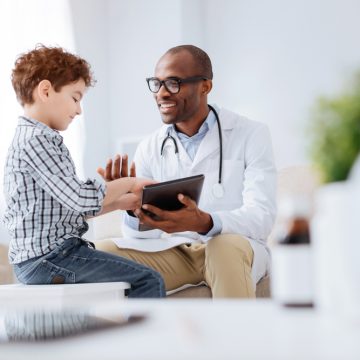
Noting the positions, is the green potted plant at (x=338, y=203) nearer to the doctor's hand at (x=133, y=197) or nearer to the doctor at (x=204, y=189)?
the doctor at (x=204, y=189)

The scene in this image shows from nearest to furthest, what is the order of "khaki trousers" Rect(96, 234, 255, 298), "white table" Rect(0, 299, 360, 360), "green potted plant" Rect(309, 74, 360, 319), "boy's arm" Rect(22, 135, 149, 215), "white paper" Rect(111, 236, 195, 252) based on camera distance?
1. "white table" Rect(0, 299, 360, 360)
2. "green potted plant" Rect(309, 74, 360, 319)
3. "boy's arm" Rect(22, 135, 149, 215)
4. "khaki trousers" Rect(96, 234, 255, 298)
5. "white paper" Rect(111, 236, 195, 252)

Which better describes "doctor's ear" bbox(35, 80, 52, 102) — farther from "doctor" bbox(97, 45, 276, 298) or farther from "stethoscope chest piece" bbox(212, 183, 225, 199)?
"stethoscope chest piece" bbox(212, 183, 225, 199)

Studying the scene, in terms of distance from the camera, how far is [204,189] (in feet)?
7.55

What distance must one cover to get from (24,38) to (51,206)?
2191 mm

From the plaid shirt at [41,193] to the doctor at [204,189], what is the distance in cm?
23

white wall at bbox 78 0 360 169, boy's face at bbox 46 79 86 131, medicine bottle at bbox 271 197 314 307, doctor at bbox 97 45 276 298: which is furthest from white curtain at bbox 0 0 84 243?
medicine bottle at bbox 271 197 314 307

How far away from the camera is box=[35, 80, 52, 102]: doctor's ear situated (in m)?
1.95

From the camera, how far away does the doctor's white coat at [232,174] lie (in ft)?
6.84

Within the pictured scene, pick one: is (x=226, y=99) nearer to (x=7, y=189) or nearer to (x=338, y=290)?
(x=7, y=189)

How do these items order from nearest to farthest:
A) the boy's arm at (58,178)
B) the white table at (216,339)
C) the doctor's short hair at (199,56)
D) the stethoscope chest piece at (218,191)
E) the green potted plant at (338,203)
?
the white table at (216,339), the green potted plant at (338,203), the boy's arm at (58,178), the stethoscope chest piece at (218,191), the doctor's short hair at (199,56)

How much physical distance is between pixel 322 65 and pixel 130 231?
1.96m

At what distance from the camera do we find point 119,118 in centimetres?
434

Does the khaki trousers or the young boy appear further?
the khaki trousers

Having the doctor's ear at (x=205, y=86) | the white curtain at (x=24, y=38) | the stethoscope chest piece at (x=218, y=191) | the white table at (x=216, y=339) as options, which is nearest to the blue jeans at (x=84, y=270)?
the stethoscope chest piece at (x=218, y=191)
